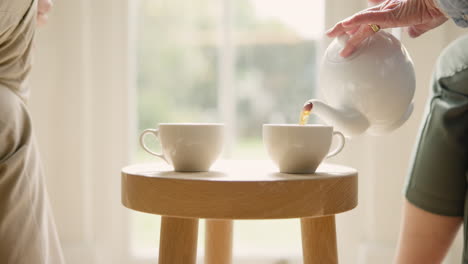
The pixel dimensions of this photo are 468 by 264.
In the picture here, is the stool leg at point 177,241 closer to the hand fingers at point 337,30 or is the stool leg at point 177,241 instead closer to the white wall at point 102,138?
the hand fingers at point 337,30

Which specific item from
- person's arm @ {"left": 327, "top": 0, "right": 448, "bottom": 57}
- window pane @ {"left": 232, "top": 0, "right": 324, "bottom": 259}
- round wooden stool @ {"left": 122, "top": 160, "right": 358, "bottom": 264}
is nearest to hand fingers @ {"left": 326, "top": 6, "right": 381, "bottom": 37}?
person's arm @ {"left": 327, "top": 0, "right": 448, "bottom": 57}

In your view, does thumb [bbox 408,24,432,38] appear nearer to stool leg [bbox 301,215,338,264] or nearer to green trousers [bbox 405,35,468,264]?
green trousers [bbox 405,35,468,264]

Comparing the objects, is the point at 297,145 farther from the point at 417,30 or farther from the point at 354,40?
the point at 417,30

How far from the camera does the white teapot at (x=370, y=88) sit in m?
0.96

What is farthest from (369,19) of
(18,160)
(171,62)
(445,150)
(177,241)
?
(171,62)

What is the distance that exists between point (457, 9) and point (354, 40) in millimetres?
185

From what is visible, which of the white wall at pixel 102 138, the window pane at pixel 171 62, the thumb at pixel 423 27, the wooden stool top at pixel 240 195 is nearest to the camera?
the wooden stool top at pixel 240 195

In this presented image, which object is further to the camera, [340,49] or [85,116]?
[85,116]

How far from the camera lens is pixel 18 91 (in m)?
1.06

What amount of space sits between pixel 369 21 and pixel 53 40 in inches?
42.4

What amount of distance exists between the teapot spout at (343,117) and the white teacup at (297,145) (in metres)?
0.05

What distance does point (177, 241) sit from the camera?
0.90 m

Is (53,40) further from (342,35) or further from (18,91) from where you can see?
(342,35)

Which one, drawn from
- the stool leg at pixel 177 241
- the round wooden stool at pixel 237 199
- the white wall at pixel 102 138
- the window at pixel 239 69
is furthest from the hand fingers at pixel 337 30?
the window at pixel 239 69
